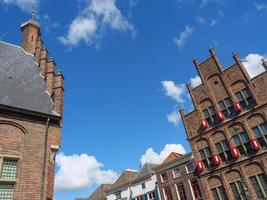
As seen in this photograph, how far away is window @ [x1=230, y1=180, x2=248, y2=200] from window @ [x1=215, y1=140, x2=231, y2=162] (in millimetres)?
2342

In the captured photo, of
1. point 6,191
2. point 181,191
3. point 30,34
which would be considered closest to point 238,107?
point 181,191

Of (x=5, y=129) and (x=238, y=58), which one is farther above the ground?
(x=238, y=58)

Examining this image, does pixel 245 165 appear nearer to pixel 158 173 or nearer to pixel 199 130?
pixel 199 130

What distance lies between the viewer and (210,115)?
25812 mm

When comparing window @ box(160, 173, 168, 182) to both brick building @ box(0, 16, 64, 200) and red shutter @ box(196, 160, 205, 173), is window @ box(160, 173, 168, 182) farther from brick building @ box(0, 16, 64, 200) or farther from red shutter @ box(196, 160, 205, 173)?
brick building @ box(0, 16, 64, 200)

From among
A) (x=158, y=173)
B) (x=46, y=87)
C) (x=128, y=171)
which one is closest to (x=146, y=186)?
(x=158, y=173)

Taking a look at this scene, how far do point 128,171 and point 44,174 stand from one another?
3911 cm

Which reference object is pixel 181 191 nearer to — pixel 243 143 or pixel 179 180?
pixel 179 180

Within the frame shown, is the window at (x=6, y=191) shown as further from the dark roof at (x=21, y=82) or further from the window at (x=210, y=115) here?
the window at (x=210, y=115)

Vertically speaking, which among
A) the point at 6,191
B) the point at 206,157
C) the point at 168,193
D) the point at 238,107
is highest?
the point at 238,107

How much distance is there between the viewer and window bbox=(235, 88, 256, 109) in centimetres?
2272

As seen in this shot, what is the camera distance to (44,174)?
10570 mm

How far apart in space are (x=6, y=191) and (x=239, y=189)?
19567mm

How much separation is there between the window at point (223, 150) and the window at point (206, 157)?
111cm
